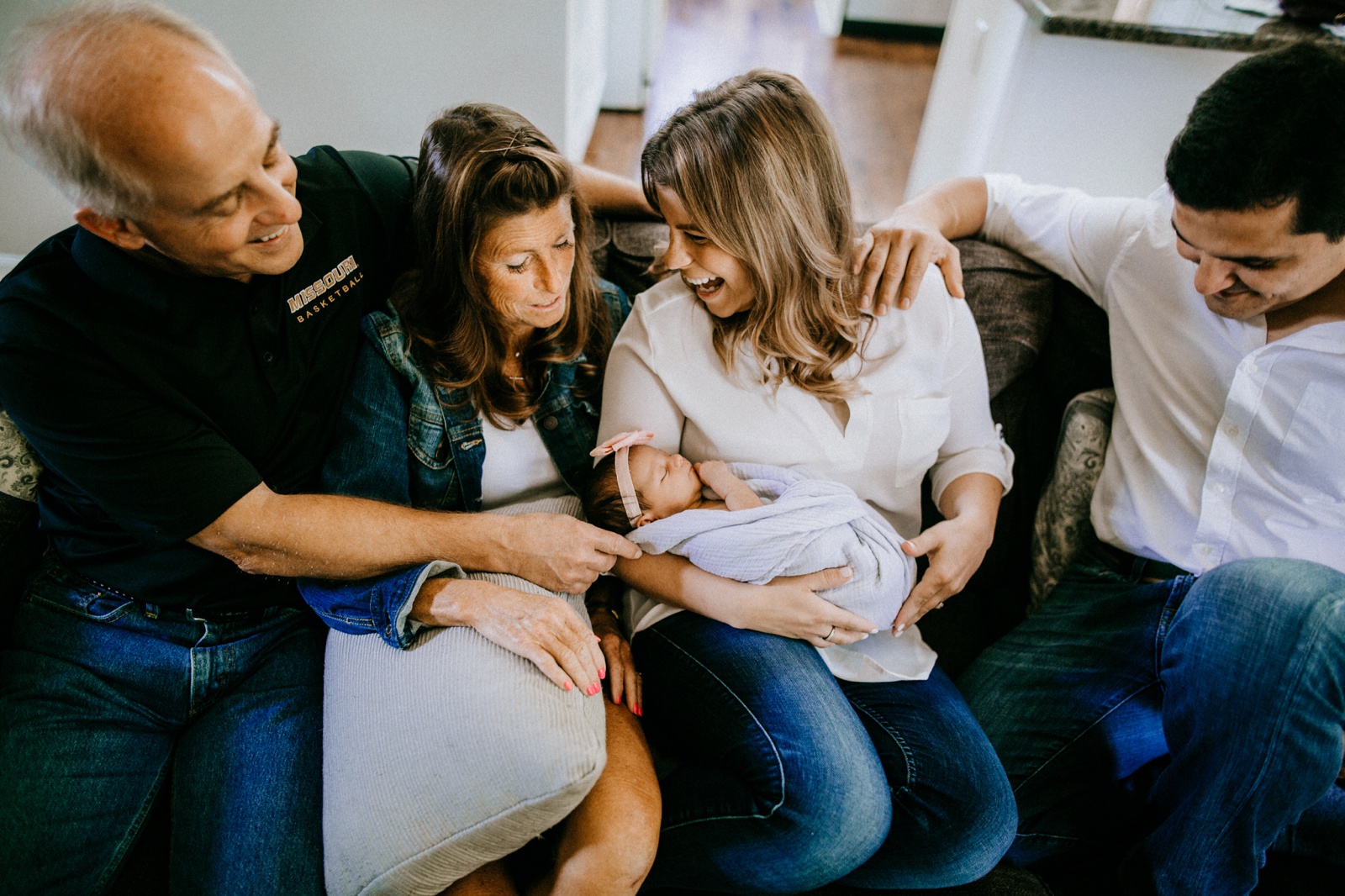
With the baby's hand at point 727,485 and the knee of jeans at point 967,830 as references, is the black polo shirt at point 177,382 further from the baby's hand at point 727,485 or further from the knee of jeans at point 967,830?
the knee of jeans at point 967,830

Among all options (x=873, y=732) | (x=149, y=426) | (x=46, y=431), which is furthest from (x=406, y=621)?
(x=873, y=732)

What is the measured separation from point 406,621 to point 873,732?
2.52 feet

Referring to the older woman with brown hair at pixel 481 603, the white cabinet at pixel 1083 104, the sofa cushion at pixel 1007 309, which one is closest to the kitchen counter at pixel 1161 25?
the white cabinet at pixel 1083 104

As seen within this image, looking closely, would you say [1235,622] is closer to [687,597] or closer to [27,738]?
[687,597]

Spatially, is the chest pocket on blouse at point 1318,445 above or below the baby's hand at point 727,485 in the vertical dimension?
above

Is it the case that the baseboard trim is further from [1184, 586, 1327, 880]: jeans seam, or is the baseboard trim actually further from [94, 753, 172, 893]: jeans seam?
[94, 753, 172, 893]: jeans seam

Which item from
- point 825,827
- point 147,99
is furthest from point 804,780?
point 147,99

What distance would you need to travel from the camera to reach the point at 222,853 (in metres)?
1.04

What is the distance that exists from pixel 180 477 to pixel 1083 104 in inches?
80.3

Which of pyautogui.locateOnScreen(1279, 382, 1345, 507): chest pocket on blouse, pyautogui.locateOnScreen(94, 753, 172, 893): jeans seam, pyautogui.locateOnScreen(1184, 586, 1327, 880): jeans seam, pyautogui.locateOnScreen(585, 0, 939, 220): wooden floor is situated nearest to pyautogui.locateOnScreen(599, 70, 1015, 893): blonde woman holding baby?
pyautogui.locateOnScreen(1184, 586, 1327, 880): jeans seam

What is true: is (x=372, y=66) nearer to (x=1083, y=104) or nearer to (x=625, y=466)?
(x=625, y=466)

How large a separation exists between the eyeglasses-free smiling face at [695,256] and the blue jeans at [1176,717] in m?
0.85

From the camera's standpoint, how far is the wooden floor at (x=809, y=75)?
390 cm

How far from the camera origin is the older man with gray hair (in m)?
0.92
